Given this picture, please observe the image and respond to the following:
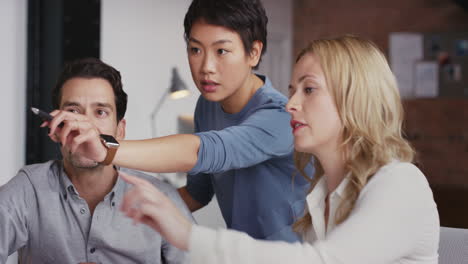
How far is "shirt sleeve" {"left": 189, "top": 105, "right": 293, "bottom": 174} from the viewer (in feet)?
3.85

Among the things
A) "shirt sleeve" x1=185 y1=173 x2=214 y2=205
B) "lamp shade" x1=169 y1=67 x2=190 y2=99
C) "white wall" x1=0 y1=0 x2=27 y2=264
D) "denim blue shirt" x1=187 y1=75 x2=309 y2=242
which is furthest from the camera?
"lamp shade" x1=169 y1=67 x2=190 y2=99

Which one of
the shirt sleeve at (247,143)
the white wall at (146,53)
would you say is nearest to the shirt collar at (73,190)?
the shirt sleeve at (247,143)

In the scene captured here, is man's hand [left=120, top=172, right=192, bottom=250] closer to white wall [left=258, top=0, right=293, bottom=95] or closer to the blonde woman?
the blonde woman

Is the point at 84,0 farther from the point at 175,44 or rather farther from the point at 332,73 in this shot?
the point at 332,73

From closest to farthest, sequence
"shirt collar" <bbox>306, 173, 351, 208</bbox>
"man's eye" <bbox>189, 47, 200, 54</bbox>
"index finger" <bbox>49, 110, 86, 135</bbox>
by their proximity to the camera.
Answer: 1. "index finger" <bbox>49, 110, 86, 135</bbox>
2. "shirt collar" <bbox>306, 173, 351, 208</bbox>
3. "man's eye" <bbox>189, 47, 200, 54</bbox>

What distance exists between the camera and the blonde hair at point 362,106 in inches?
39.6

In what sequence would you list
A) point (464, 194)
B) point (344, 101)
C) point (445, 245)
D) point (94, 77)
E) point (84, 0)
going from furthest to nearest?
point (464, 194), point (84, 0), point (94, 77), point (445, 245), point (344, 101)

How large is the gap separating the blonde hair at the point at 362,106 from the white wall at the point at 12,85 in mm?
2279

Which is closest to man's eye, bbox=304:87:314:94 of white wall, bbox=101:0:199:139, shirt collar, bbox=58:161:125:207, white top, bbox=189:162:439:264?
white top, bbox=189:162:439:264

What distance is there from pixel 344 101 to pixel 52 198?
836 millimetres

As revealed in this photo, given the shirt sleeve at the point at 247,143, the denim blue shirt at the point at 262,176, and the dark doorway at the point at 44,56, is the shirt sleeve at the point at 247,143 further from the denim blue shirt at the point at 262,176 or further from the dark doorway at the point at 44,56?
the dark doorway at the point at 44,56

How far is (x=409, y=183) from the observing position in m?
0.90

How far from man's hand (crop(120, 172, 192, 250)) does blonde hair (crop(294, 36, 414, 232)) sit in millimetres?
327

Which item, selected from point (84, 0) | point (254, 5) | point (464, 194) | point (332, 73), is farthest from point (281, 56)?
point (332, 73)
